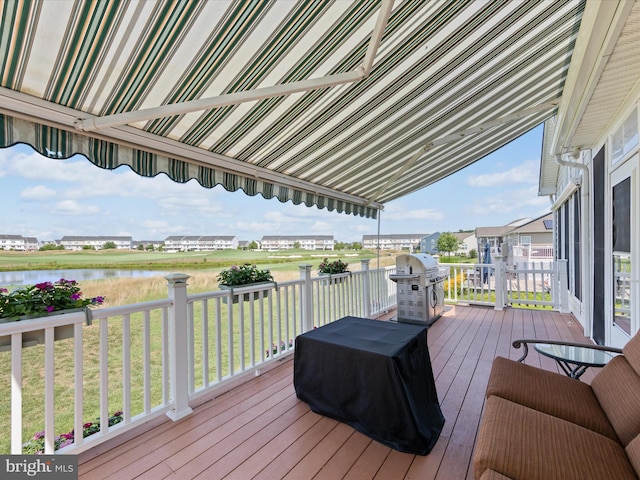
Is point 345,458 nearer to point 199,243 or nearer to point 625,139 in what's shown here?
point 199,243

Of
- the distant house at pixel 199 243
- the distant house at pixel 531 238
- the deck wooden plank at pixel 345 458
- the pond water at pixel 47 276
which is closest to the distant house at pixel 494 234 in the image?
the distant house at pixel 531 238

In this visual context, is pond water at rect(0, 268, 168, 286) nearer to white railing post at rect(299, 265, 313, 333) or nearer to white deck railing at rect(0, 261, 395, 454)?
white deck railing at rect(0, 261, 395, 454)

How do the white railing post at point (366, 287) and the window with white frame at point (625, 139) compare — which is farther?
the white railing post at point (366, 287)

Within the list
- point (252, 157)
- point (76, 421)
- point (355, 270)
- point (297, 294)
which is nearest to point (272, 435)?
point (76, 421)

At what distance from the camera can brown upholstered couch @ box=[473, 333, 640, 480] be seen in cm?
136

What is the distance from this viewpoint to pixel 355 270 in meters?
5.48

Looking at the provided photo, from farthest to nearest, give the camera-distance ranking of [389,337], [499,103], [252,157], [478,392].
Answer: [499,103]
[252,157]
[478,392]
[389,337]

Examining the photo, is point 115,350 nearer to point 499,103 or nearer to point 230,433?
point 230,433

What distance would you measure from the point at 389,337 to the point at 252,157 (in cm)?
246

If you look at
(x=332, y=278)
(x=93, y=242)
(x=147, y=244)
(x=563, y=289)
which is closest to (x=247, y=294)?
(x=147, y=244)

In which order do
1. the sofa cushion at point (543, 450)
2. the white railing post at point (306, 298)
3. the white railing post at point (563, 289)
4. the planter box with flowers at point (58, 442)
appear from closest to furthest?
1. the sofa cushion at point (543, 450)
2. the planter box with flowers at point (58, 442)
3. the white railing post at point (306, 298)
4. the white railing post at point (563, 289)

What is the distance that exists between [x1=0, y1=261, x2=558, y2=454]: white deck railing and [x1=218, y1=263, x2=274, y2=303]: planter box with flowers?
6 centimetres

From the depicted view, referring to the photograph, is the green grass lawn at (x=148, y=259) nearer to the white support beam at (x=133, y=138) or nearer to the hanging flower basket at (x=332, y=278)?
the hanging flower basket at (x=332, y=278)

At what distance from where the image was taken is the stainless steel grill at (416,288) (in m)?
5.51
